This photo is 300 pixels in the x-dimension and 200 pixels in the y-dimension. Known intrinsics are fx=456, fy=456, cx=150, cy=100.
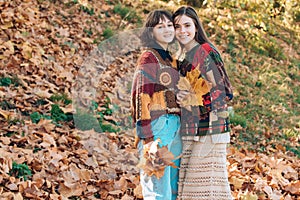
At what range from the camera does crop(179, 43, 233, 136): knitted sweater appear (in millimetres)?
2516

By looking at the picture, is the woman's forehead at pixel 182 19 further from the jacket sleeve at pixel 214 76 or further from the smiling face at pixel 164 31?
the jacket sleeve at pixel 214 76

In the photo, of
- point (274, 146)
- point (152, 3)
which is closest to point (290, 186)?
point (274, 146)

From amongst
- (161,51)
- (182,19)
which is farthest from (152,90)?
(182,19)

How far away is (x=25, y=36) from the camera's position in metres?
5.91

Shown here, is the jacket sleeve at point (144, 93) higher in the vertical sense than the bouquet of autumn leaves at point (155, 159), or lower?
higher

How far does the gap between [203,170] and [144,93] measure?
1.89 feet

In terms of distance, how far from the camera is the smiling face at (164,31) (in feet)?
8.31

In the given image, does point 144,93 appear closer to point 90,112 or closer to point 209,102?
point 209,102

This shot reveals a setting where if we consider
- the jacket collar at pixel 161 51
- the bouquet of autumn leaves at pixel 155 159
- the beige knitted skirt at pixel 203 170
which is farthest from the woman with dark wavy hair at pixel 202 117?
the bouquet of autumn leaves at pixel 155 159

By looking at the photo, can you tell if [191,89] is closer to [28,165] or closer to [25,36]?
[28,165]

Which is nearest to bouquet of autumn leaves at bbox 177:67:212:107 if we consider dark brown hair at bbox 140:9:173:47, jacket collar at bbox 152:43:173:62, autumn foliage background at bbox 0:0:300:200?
jacket collar at bbox 152:43:173:62

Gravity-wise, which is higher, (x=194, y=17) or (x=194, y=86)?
(x=194, y=17)

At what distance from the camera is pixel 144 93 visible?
2.41 meters

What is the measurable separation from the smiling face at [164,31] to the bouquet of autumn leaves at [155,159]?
1.83 ft
